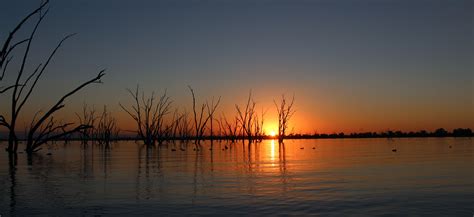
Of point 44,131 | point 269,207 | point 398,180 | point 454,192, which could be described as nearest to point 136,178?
point 269,207

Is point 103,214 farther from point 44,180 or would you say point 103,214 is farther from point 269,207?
point 44,180

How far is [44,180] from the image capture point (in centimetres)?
1109

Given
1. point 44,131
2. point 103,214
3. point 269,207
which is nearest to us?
point 103,214

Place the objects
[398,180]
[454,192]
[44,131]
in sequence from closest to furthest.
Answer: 1. [454,192]
2. [398,180]
3. [44,131]

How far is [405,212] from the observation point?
21.8 feet

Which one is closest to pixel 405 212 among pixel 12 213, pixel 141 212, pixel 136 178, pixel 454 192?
pixel 454 192

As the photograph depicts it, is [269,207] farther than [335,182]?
No

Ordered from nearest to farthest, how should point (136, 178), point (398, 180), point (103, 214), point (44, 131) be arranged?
point (103, 214) < point (398, 180) < point (136, 178) < point (44, 131)

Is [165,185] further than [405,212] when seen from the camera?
Yes

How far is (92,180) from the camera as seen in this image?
1122 cm

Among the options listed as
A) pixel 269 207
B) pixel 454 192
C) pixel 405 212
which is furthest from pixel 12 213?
pixel 454 192

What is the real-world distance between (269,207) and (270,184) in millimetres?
3080

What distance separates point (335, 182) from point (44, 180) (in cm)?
700

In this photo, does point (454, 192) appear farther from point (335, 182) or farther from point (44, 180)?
point (44, 180)
